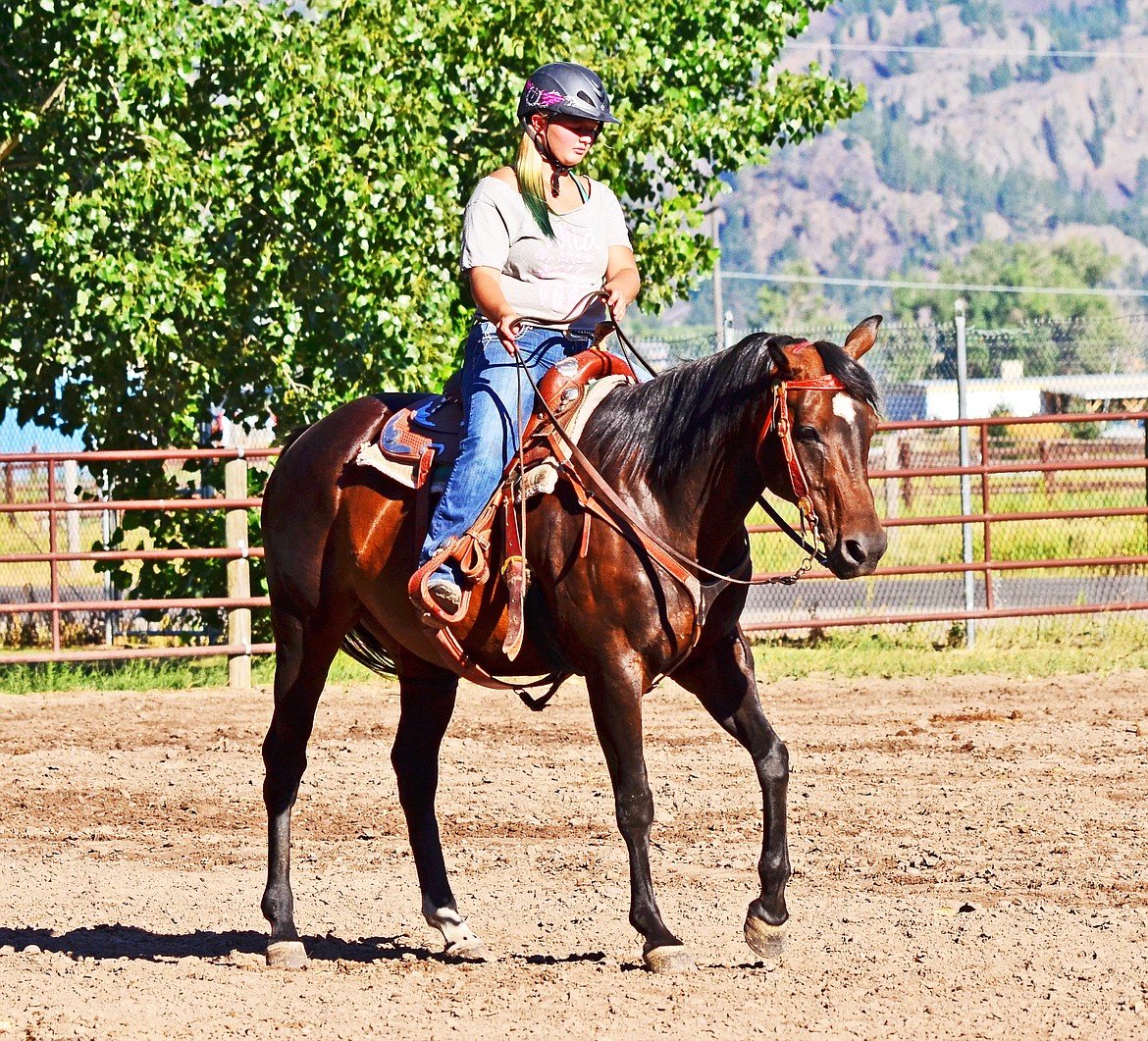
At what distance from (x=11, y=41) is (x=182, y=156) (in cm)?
139

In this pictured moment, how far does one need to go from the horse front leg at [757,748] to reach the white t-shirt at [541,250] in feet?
3.95

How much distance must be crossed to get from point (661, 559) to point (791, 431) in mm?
582

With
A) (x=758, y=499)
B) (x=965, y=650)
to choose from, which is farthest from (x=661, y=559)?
(x=965, y=650)

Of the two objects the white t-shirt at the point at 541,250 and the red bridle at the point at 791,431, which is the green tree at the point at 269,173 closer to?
the white t-shirt at the point at 541,250

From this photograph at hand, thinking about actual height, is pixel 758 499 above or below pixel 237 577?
above

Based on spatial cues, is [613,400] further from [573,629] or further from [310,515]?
[310,515]

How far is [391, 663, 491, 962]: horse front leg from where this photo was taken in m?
5.86

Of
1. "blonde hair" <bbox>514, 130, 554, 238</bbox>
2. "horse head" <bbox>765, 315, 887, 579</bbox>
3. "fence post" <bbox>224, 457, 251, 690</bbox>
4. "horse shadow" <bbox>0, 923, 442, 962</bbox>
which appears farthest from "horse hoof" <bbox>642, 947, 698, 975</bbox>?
"fence post" <bbox>224, 457, 251, 690</bbox>

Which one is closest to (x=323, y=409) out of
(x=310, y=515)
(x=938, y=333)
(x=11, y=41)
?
(x=11, y=41)

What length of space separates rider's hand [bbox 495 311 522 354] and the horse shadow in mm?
2027

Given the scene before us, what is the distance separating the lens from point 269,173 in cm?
1184

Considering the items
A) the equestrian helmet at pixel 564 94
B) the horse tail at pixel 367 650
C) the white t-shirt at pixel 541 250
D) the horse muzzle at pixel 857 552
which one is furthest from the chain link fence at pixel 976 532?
the horse muzzle at pixel 857 552

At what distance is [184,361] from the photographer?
1216cm

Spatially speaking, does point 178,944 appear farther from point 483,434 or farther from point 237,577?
point 237,577
